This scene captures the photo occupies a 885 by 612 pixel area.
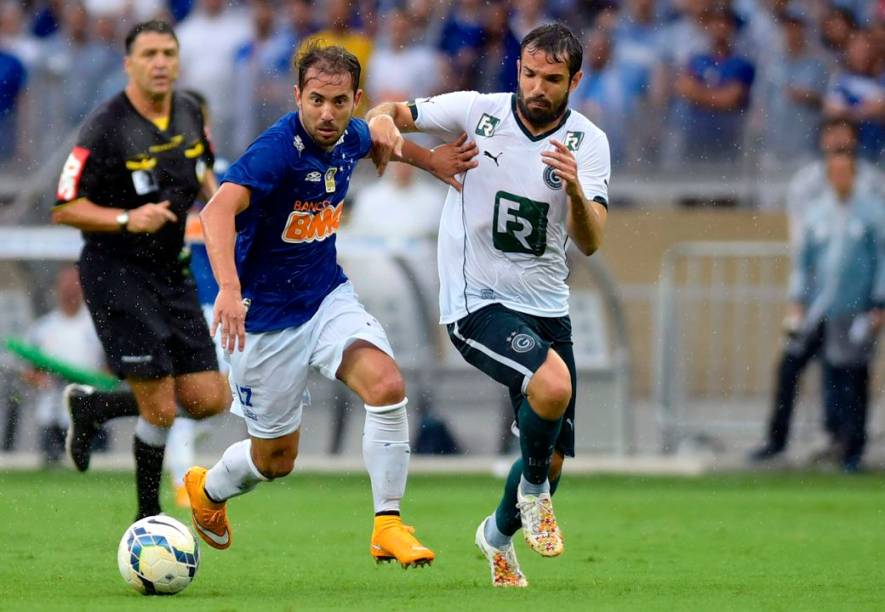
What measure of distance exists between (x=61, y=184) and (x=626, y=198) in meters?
7.98

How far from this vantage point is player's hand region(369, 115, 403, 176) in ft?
26.8

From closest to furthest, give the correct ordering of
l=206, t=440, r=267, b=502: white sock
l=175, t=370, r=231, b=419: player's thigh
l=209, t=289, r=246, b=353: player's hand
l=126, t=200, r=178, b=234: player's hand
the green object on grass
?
l=209, t=289, r=246, b=353: player's hand → l=206, t=440, r=267, b=502: white sock → l=126, t=200, r=178, b=234: player's hand → l=175, t=370, r=231, b=419: player's thigh → the green object on grass

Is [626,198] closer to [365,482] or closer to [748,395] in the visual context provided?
[748,395]

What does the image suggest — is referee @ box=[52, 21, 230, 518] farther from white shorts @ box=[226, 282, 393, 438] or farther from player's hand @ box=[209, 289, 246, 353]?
player's hand @ box=[209, 289, 246, 353]

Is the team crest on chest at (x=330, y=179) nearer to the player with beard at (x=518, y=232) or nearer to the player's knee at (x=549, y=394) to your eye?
the player with beard at (x=518, y=232)

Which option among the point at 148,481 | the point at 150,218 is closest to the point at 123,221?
the point at 150,218

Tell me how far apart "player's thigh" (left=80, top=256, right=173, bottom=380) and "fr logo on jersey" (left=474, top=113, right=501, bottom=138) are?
2380mm

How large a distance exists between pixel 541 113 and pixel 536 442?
1534mm

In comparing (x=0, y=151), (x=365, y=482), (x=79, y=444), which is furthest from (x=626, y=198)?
(x=79, y=444)

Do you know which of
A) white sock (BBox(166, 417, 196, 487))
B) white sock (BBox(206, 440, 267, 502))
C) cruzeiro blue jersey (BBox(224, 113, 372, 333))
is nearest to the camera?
cruzeiro blue jersey (BBox(224, 113, 372, 333))

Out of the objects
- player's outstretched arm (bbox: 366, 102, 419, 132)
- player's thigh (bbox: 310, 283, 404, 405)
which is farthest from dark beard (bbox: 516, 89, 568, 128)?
player's thigh (bbox: 310, 283, 404, 405)

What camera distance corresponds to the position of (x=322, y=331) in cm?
808

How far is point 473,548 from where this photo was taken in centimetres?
986

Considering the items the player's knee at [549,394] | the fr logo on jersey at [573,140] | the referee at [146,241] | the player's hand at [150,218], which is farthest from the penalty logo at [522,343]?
the referee at [146,241]
